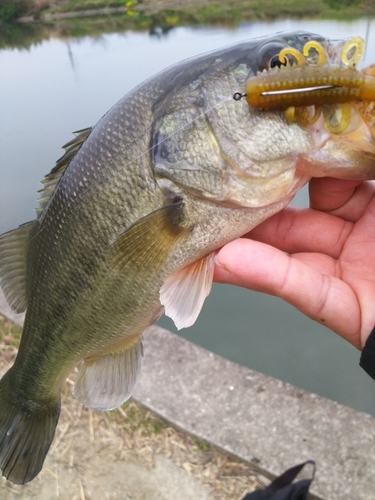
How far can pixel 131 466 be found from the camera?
257cm

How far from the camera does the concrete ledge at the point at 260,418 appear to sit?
2.25 m

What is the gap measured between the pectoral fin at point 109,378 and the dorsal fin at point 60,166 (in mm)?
695

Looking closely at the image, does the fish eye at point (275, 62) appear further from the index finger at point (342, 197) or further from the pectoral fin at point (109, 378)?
the pectoral fin at point (109, 378)

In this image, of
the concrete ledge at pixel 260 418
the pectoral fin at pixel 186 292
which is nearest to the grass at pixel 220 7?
the concrete ledge at pixel 260 418

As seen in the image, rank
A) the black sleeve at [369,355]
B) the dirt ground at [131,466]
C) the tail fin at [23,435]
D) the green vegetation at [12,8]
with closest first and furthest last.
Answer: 1. the black sleeve at [369,355]
2. the tail fin at [23,435]
3. the dirt ground at [131,466]
4. the green vegetation at [12,8]

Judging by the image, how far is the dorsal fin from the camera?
5.30 feet

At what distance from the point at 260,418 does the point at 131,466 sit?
0.86 metres

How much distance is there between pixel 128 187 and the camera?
54.4 inches

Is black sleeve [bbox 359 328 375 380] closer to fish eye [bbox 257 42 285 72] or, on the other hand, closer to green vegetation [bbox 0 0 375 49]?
fish eye [bbox 257 42 285 72]

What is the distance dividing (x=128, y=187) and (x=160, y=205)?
131 mm

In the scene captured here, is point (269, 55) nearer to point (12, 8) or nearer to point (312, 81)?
point (312, 81)

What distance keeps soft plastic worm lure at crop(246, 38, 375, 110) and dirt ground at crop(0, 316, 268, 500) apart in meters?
2.10

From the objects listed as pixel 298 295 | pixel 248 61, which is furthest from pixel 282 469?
pixel 248 61

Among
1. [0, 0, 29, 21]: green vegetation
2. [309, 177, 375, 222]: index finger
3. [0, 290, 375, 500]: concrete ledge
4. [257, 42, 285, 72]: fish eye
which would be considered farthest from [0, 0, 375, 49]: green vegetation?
[257, 42, 285, 72]: fish eye
